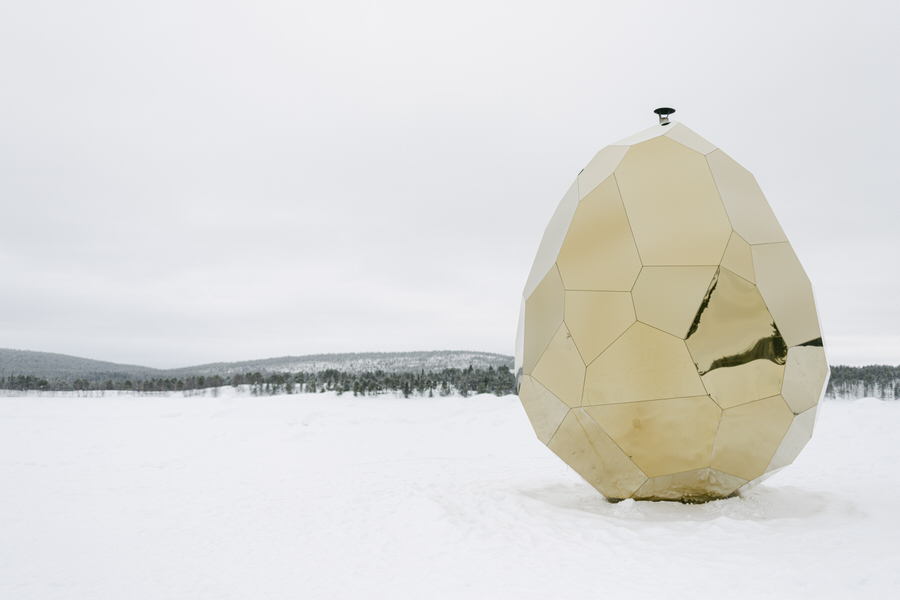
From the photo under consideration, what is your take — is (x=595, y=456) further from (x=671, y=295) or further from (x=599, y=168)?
(x=599, y=168)

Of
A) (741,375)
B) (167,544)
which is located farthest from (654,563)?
(167,544)

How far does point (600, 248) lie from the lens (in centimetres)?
770

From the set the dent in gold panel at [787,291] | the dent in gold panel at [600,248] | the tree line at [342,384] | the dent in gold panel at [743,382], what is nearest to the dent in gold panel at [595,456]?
the dent in gold panel at [743,382]

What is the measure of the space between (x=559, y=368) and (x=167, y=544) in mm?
6353

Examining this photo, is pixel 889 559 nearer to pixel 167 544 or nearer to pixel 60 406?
pixel 167 544

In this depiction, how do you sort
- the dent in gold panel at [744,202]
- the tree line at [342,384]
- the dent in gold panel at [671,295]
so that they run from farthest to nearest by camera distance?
the tree line at [342,384] → the dent in gold panel at [744,202] → the dent in gold panel at [671,295]

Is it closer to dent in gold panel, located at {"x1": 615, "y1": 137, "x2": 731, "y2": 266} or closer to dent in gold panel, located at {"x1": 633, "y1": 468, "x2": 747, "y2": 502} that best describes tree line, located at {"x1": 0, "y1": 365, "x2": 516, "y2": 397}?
dent in gold panel, located at {"x1": 633, "y1": 468, "x2": 747, "y2": 502}

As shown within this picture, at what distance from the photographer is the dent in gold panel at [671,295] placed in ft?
23.1

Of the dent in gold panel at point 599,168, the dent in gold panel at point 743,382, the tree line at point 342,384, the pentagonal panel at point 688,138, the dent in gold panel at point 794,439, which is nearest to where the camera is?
the dent in gold panel at point 743,382

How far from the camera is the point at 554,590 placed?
530 centimetres

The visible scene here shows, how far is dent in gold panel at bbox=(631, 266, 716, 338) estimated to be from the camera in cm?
705

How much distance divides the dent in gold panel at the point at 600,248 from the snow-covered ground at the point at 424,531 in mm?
3444

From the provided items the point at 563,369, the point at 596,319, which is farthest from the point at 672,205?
the point at 563,369

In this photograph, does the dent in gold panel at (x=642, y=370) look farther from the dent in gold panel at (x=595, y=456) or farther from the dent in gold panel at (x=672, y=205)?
the dent in gold panel at (x=672, y=205)
